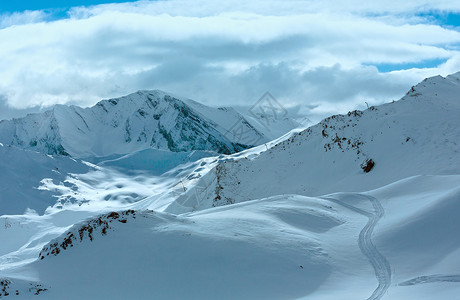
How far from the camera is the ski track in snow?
487 inches

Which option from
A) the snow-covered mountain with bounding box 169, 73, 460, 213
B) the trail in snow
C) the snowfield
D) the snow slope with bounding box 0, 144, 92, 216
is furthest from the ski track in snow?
the snow slope with bounding box 0, 144, 92, 216

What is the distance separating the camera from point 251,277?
45.1ft

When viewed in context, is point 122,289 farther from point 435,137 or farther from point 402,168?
point 435,137

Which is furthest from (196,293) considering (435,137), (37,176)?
(37,176)

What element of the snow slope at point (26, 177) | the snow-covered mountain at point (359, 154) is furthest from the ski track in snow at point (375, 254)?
the snow slope at point (26, 177)

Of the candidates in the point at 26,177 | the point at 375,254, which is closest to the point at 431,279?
the point at 375,254

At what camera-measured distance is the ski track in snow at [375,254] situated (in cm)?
1236

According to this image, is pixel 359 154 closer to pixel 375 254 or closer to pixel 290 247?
pixel 375 254

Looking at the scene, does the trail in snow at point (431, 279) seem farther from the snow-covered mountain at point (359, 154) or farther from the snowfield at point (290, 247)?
the snow-covered mountain at point (359, 154)

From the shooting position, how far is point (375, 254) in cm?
1534

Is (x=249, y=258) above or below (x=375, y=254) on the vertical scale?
above

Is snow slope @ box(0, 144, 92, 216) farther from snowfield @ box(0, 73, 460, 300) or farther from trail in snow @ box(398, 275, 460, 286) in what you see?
trail in snow @ box(398, 275, 460, 286)

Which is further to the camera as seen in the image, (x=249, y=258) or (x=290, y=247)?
(x=290, y=247)

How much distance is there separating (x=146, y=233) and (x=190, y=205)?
2726cm
